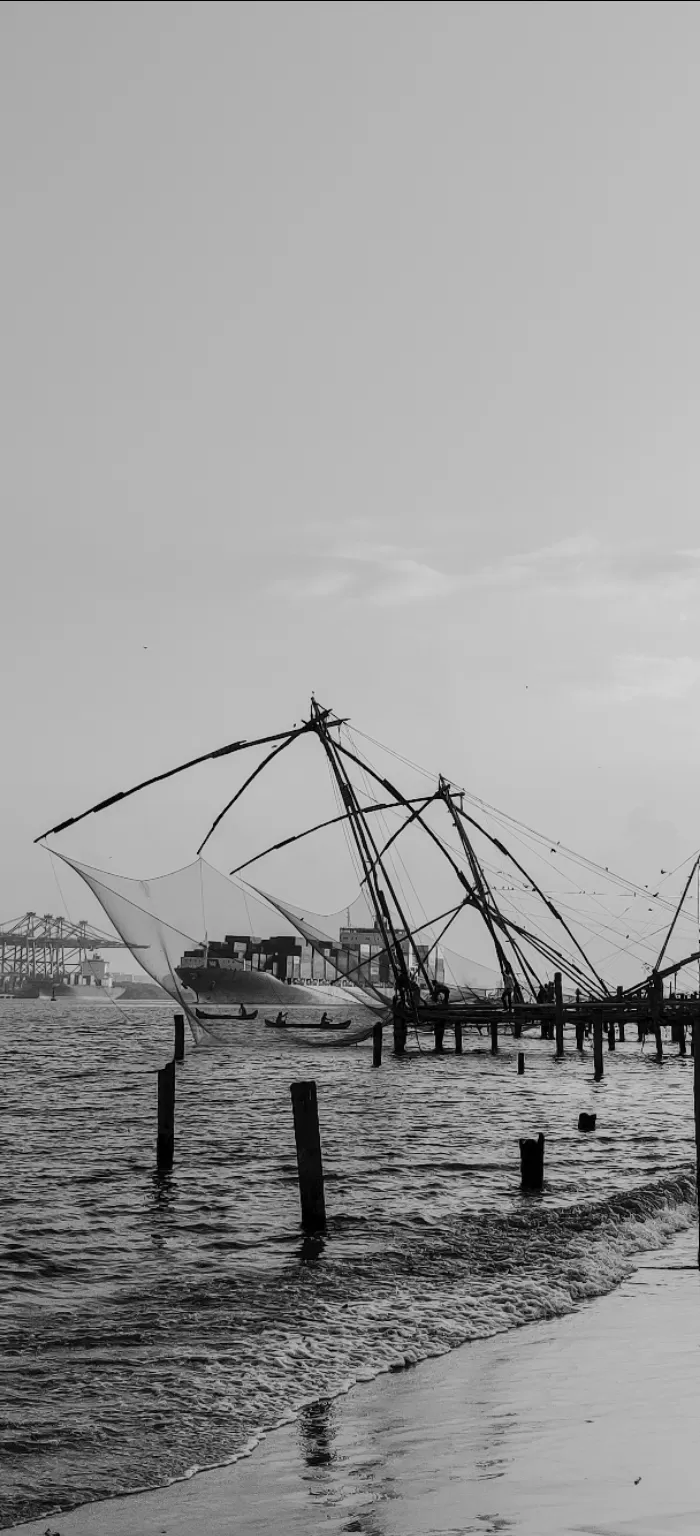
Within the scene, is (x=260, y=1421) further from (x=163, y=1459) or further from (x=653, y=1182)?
(x=653, y=1182)

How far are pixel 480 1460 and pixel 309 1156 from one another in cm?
693

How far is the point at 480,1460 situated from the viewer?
6520 millimetres

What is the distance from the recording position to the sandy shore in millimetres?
5734

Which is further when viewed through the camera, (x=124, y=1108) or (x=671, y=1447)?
(x=124, y=1108)

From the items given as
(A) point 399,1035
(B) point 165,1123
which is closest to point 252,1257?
(B) point 165,1123

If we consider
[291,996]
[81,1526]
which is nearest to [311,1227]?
[81,1526]

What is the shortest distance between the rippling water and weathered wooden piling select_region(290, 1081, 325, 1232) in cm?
25

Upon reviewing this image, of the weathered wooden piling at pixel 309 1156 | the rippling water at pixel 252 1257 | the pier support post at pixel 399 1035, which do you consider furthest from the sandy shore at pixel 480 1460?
the pier support post at pixel 399 1035

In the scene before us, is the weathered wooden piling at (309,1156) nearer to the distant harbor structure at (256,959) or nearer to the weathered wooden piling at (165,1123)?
the weathered wooden piling at (165,1123)

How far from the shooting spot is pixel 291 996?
9831 cm

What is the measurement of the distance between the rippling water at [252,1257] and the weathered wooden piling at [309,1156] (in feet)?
0.82

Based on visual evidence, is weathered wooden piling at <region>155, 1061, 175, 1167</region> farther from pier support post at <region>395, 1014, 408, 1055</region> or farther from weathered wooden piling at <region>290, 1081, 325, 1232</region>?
pier support post at <region>395, 1014, 408, 1055</region>

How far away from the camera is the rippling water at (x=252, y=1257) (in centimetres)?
775

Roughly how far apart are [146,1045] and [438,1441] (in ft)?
178
